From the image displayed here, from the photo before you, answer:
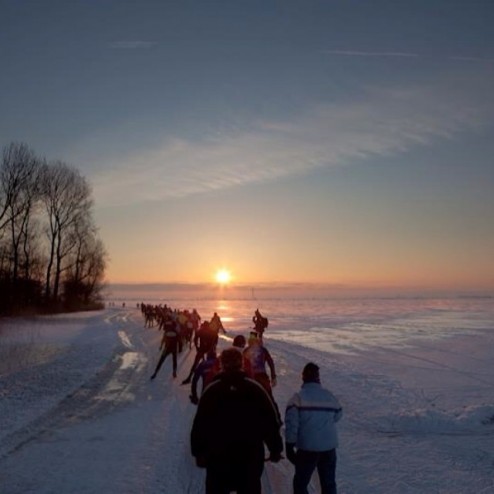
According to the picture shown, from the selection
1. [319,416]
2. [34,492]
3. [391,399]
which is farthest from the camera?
[391,399]

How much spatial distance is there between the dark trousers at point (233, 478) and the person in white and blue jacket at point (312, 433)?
788mm

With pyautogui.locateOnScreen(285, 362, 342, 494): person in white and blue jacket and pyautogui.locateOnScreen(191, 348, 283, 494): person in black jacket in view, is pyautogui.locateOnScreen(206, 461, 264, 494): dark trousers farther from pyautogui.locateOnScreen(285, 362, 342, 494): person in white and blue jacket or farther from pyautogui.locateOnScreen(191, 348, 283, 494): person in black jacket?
pyautogui.locateOnScreen(285, 362, 342, 494): person in white and blue jacket

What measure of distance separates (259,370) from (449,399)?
698 cm

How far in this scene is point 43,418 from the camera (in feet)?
35.1

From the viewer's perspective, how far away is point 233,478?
14.8 feet

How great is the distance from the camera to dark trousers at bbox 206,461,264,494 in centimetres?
449

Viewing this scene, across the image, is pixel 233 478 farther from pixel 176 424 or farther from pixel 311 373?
pixel 176 424

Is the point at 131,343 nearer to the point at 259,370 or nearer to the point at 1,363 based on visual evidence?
the point at 1,363

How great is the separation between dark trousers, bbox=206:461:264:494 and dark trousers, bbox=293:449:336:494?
0.99 metres

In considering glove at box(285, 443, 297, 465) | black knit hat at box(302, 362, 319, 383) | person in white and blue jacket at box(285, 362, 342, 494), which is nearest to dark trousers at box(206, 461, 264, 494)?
glove at box(285, 443, 297, 465)

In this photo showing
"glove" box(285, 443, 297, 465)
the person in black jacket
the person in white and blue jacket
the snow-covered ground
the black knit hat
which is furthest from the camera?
the snow-covered ground

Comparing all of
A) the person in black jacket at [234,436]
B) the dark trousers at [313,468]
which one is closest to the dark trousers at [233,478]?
the person in black jacket at [234,436]

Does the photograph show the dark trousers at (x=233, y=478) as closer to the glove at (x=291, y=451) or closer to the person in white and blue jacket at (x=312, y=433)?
the glove at (x=291, y=451)

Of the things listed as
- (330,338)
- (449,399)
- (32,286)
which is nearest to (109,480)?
(449,399)
